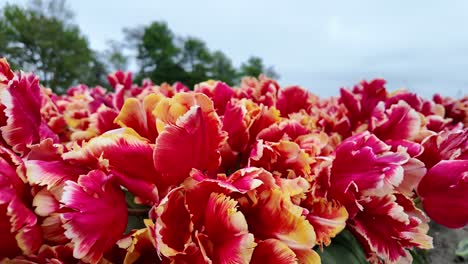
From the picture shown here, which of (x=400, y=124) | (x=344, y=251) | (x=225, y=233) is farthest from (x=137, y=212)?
(x=400, y=124)

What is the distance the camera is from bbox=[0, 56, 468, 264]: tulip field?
0.77 meters

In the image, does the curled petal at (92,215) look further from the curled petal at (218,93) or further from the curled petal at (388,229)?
the curled petal at (218,93)

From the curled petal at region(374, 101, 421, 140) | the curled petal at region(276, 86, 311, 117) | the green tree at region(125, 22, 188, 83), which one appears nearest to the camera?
the curled petal at region(374, 101, 421, 140)

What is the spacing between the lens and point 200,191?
2.61 feet

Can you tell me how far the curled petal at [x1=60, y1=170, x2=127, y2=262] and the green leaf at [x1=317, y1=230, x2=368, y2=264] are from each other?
47cm

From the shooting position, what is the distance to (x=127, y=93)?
9.23 feet

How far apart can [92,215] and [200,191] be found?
0.57ft

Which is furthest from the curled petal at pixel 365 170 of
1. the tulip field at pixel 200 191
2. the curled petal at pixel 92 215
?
the curled petal at pixel 92 215

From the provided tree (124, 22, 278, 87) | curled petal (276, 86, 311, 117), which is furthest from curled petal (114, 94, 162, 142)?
tree (124, 22, 278, 87)

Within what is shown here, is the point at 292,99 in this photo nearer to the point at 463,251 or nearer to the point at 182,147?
the point at 463,251

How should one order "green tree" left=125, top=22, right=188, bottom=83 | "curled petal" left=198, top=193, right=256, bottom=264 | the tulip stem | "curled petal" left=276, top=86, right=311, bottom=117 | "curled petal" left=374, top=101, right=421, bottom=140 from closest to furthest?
"curled petal" left=198, top=193, right=256, bottom=264, the tulip stem, "curled petal" left=374, top=101, right=421, bottom=140, "curled petal" left=276, top=86, right=311, bottom=117, "green tree" left=125, top=22, right=188, bottom=83

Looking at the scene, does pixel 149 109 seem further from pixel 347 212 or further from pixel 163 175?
pixel 347 212

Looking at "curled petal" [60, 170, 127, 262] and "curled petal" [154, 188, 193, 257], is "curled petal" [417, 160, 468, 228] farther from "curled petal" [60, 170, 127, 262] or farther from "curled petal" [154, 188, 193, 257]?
"curled petal" [60, 170, 127, 262]

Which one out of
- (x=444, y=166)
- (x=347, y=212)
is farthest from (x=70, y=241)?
(x=444, y=166)
